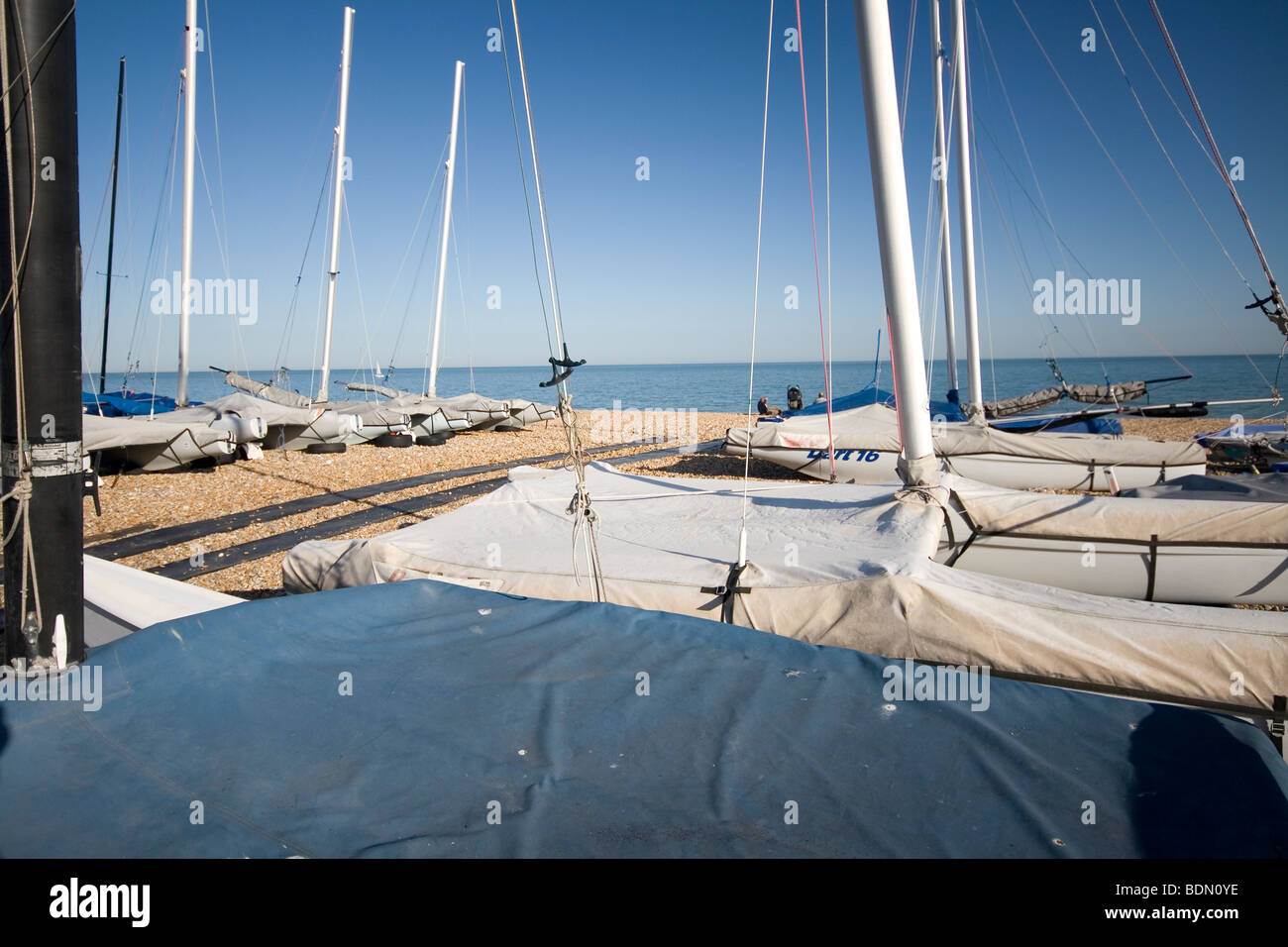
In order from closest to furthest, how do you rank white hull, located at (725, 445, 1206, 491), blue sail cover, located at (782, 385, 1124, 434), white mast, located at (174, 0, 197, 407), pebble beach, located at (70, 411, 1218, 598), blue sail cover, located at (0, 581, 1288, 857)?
blue sail cover, located at (0, 581, 1288, 857) → pebble beach, located at (70, 411, 1218, 598) → white hull, located at (725, 445, 1206, 491) → blue sail cover, located at (782, 385, 1124, 434) → white mast, located at (174, 0, 197, 407)

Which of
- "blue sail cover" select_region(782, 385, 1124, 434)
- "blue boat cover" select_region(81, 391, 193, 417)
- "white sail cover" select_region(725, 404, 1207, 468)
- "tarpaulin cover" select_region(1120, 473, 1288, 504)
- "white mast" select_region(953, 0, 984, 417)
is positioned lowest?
"tarpaulin cover" select_region(1120, 473, 1288, 504)

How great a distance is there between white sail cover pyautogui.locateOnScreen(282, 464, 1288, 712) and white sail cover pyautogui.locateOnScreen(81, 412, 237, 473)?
9.49 meters

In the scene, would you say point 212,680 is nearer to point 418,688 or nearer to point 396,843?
point 418,688

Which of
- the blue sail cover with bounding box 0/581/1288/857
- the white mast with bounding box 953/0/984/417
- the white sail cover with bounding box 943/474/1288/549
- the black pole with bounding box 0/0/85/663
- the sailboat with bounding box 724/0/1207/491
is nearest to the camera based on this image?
the blue sail cover with bounding box 0/581/1288/857

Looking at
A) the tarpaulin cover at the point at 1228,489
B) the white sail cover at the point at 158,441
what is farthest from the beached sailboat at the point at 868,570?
the white sail cover at the point at 158,441

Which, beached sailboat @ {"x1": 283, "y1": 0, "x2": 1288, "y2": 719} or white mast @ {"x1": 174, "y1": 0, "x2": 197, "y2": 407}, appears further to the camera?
white mast @ {"x1": 174, "y1": 0, "x2": 197, "y2": 407}

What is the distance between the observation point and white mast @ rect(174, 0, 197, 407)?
Result: 56.9 feet

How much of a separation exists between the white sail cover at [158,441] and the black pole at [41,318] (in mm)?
11530

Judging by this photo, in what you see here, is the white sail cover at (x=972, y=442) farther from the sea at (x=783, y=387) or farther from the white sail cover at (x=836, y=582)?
the white sail cover at (x=836, y=582)

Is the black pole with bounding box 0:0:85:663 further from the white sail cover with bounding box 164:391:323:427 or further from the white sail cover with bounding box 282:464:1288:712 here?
the white sail cover with bounding box 164:391:323:427

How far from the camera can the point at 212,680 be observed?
2773mm

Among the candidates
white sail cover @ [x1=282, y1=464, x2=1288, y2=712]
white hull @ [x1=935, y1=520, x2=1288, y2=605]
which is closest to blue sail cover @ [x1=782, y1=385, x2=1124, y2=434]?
white hull @ [x1=935, y1=520, x2=1288, y2=605]

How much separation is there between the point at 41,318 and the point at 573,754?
2.52 m
